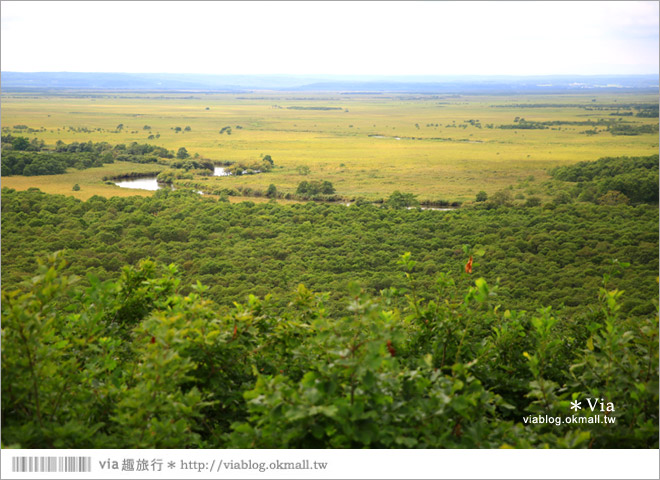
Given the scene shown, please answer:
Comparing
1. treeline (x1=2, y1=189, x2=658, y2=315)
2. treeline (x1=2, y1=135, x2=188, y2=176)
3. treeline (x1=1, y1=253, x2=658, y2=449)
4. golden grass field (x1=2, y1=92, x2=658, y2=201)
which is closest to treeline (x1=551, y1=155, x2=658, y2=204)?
treeline (x1=2, y1=189, x2=658, y2=315)

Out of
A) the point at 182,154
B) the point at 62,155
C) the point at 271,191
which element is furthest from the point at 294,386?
the point at 182,154

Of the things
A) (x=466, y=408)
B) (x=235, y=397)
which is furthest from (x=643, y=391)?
(x=235, y=397)

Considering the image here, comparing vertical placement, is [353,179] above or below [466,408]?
below

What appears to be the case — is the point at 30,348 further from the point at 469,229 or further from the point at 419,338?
the point at 469,229

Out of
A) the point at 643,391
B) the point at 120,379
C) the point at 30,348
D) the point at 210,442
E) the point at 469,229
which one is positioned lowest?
the point at 469,229

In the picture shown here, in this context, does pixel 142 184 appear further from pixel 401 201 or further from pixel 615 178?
pixel 615 178

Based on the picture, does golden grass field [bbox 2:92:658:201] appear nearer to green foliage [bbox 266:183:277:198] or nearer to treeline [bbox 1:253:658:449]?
green foliage [bbox 266:183:277:198]

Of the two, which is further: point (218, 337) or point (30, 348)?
point (218, 337)
